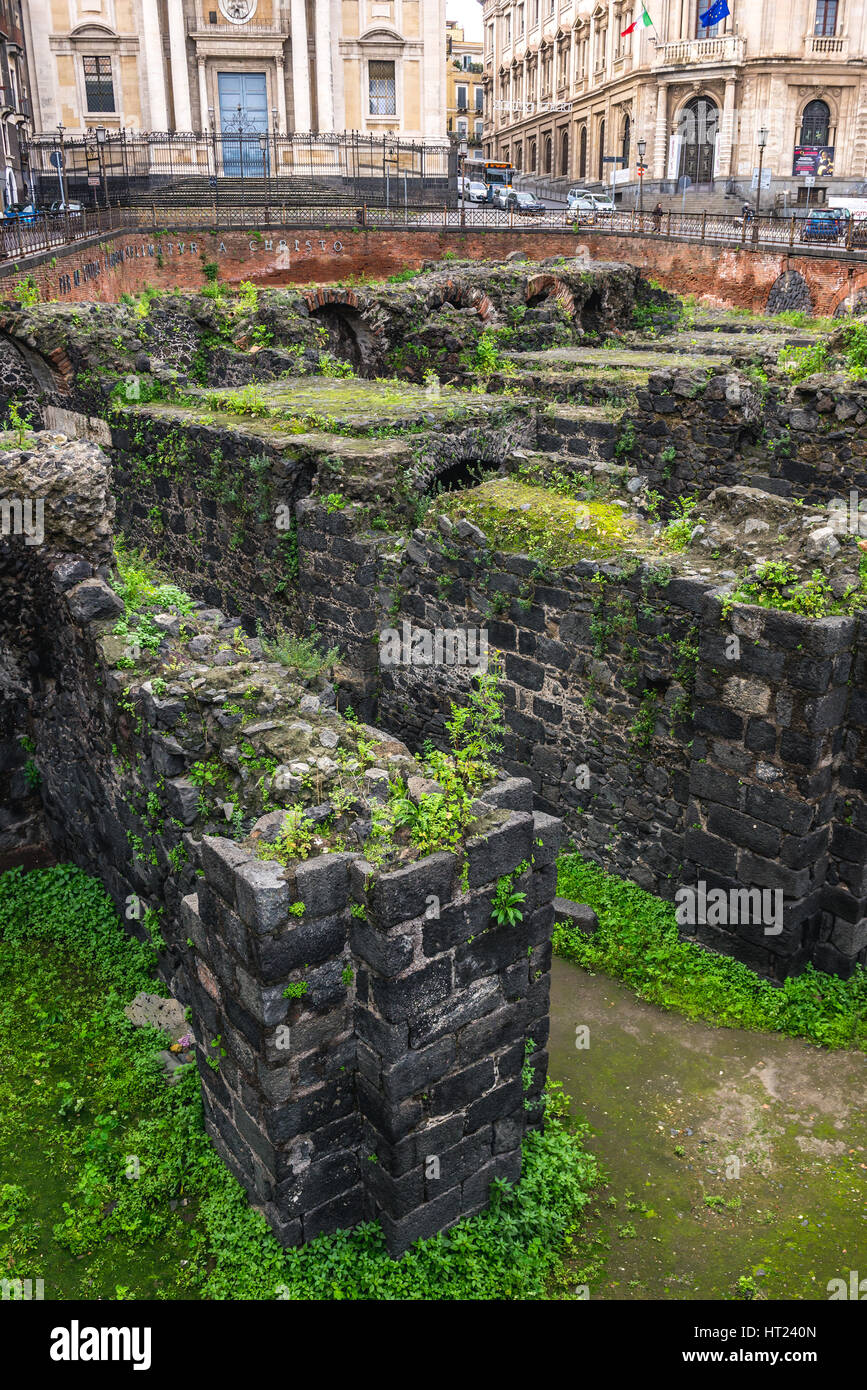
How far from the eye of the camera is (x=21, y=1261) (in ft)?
17.0

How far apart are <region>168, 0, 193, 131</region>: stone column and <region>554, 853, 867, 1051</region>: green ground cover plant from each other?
119ft

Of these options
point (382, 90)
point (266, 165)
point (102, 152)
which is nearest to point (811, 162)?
point (382, 90)

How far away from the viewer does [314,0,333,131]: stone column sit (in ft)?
117

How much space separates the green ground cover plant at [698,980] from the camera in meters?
7.09

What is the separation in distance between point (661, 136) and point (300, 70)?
19497 millimetres

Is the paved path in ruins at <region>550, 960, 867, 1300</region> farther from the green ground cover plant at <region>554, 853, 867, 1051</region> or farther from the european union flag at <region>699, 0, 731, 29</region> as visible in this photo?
the european union flag at <region>699, 0, 731, 29</region>

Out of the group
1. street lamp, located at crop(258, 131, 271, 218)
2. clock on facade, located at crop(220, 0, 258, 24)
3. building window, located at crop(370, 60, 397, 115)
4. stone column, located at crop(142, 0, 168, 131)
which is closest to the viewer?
street lamp, located at crop(258, 131, 271, 218)

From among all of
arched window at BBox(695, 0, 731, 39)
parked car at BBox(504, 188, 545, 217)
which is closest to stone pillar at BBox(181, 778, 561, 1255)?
parked car at BBox(504, 188, 545, 217)

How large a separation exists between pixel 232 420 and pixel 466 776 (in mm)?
9175

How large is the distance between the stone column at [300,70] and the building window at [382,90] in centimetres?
252

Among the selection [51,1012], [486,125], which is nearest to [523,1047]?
[51,1012]

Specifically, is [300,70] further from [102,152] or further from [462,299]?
[462,299]

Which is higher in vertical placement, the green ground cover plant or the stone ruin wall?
the stone ruin wall

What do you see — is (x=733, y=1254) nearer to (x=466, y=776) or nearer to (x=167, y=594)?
(x=466, y=776)
